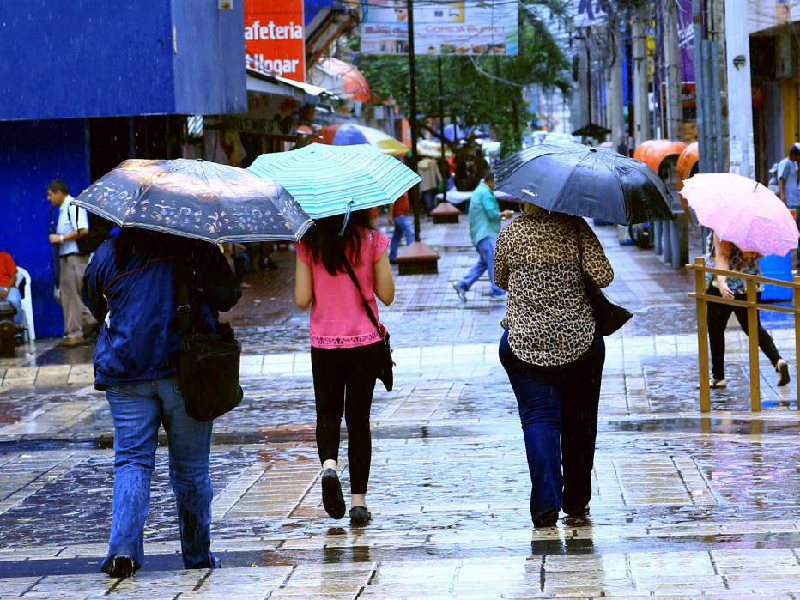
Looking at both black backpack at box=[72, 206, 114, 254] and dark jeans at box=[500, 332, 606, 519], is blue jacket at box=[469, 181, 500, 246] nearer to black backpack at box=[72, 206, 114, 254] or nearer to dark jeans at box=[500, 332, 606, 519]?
black backpack at box=[72, 206, 114, 254]

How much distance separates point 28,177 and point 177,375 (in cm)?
1140

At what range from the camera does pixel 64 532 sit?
731 centimetres

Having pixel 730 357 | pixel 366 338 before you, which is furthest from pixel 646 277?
pixel 366 338

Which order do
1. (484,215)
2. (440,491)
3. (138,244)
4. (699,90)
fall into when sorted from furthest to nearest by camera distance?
(484,215), (699,90), (440,491), (138,244)

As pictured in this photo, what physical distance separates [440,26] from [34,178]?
567 inches

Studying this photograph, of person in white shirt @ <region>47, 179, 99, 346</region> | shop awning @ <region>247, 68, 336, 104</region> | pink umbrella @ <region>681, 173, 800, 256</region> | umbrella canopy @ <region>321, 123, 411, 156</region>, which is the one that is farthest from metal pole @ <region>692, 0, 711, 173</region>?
pink umbrella @ <region>681, 173, 800, 256</region>

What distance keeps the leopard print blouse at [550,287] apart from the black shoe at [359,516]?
1.12 meters

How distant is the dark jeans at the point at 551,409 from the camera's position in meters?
6.75

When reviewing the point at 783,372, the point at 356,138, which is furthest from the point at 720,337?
the point at 356,138

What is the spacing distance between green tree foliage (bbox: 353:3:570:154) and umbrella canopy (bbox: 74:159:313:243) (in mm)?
41480

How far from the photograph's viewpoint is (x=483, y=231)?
19094mm

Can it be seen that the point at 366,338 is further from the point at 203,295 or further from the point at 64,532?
the point at 64,532

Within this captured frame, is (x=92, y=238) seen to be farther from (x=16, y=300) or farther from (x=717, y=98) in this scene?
(x=717, y=98)

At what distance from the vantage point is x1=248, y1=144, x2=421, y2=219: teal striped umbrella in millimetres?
6906
